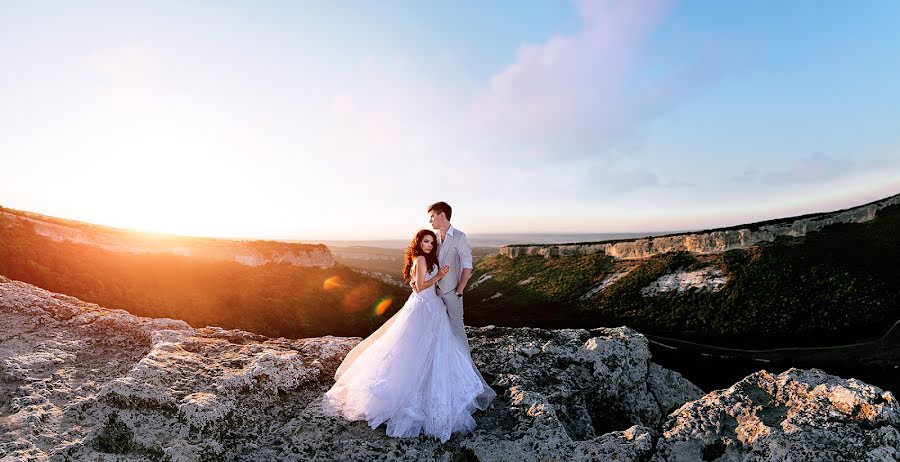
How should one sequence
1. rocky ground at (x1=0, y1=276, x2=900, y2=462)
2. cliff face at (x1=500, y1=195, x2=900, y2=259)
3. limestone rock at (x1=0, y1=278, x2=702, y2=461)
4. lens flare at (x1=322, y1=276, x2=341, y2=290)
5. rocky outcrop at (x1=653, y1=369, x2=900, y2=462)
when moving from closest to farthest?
rocky outcrop at (x1=653, y1=369, x2=900, y2=462) → rocky ground at (x1=0, y1=276, x2=900, y2=462) → limestone rock at (x1=0, y1=278, x2=702, y2=461) → lens flare at (x1=322, y1=276, x2=341, y2=290) → cliff face at (x1=500, y1=195, x2=900, y2=259)

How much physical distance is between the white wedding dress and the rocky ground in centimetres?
20

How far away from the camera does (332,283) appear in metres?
65.9

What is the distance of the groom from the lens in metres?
6.13

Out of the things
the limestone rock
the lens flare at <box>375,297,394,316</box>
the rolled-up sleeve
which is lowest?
the lens flare at <box>375,297,394,316</box>

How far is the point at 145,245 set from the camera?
46938 millimetres

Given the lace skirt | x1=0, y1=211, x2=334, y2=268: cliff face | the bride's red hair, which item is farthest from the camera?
x1=0, y1=211, x2=334, y2=268: cliff face

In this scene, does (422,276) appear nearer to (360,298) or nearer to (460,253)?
(460,253)

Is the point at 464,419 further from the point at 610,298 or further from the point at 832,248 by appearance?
the point at 832,248

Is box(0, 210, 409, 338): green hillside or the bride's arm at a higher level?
the bride's arm

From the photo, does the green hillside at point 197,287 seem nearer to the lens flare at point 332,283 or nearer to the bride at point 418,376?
the lens flare at point 332,283

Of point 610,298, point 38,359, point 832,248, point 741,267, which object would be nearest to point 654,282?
point 610,298

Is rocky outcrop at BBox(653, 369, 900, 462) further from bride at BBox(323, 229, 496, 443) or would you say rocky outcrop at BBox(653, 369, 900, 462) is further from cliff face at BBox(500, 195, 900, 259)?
cliff face at BBox(500, 195, 900, 259)

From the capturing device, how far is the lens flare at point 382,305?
58.8 m

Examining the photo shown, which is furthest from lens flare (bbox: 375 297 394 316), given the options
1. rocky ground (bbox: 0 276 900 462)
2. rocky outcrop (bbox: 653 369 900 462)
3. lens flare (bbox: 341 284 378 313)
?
rocky outcrop (bbox: 653 369 900 462)
